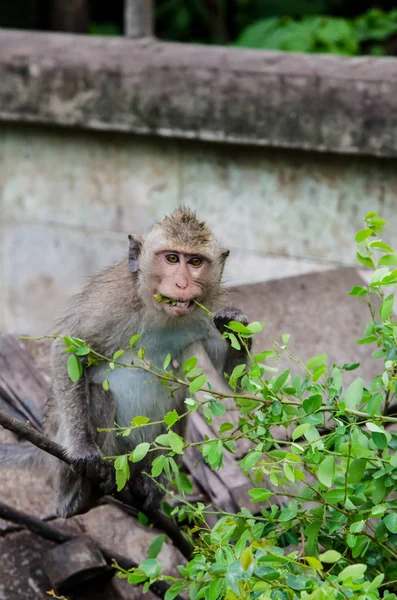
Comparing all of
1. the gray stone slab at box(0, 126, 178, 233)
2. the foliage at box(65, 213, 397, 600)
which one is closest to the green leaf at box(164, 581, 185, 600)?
the foliage at box(65, 213, 397, 600)

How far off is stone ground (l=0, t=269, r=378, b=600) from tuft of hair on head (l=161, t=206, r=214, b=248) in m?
0.42

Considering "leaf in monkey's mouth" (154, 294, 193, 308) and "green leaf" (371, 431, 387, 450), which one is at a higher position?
"leaf in monkey's mouth" (154, 294, 193, 308)

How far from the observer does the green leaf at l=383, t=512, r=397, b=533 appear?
8.34ft

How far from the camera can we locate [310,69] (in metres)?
5.71

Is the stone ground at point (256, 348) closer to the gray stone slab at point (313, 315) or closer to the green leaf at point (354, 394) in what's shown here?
the gray stone slab at point (313, 315)

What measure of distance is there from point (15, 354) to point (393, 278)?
6.62 feet

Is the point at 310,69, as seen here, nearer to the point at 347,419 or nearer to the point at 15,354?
the point at 15,354

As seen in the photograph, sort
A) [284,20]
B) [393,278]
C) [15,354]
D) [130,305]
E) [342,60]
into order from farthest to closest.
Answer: [284,20] < [342,60] < [15,354] < [130,305] < [393,278]

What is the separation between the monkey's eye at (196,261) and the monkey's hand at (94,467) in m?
0.70

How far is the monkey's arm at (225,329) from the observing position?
3281mm

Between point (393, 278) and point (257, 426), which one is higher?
point (393, 278)

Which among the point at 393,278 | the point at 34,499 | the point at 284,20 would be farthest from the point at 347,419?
the point at 284,20

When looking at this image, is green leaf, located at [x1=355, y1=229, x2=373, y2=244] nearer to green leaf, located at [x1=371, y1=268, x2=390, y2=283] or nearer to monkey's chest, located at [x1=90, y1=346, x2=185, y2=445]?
green leaf, located at [x1=371, y1=268, x2=390, y2=283]

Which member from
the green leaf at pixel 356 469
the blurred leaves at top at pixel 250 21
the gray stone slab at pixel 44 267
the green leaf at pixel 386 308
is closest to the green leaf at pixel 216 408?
the green leaf at pixel 356 469
